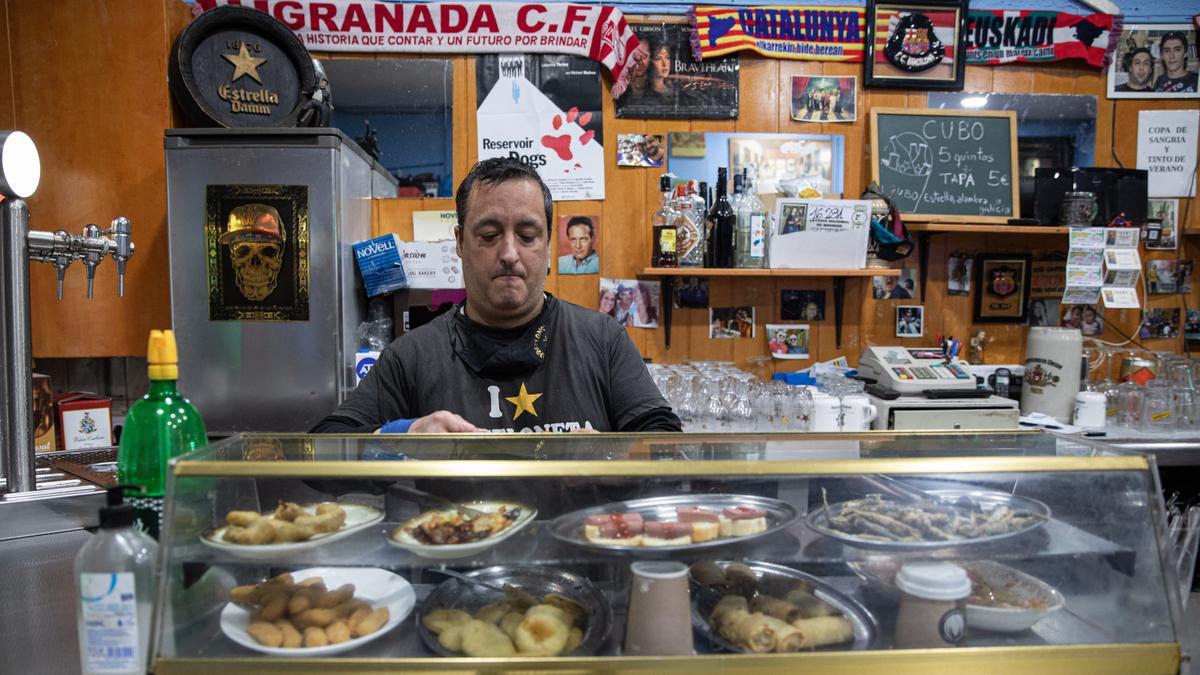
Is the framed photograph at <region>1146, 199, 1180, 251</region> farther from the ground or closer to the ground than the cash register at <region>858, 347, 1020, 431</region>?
farther from the ground

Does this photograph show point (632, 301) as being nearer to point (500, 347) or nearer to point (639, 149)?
point (639, 149)

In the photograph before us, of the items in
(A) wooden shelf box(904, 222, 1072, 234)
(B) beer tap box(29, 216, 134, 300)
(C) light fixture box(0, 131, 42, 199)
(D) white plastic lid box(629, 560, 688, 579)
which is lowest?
(D) white plastic lid box(629, 560, 688, 579)

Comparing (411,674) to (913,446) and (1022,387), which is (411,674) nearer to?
(913,446)

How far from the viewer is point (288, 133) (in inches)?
105

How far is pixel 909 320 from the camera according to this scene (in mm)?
3283

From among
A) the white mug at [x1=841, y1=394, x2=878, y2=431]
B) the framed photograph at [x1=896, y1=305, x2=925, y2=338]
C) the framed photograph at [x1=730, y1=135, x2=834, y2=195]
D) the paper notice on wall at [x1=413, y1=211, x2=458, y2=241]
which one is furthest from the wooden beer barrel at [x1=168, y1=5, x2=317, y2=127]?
the framed photograph at [x1=896, y1=305, x2=925, y2=338]

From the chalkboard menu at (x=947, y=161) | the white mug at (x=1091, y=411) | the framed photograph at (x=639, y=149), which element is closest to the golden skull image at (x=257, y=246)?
the framed photograph at (x=639, y=149)

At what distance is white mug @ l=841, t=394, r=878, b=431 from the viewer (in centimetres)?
263

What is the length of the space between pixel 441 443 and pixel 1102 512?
3.36 ft

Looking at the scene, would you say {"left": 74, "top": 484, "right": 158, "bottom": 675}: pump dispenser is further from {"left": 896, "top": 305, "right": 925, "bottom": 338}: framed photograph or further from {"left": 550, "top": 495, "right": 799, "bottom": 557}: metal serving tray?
{"left": 896, "top": 305, "right": 925, "bottom": 338}: framed photograph

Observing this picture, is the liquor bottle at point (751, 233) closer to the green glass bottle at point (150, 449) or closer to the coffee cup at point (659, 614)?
the coffee cup at point (659, 614)

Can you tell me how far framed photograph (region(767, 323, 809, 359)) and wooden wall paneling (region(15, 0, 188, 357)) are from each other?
2.77 meters

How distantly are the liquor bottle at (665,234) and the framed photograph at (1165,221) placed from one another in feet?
7.99

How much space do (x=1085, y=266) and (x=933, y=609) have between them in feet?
9.63
